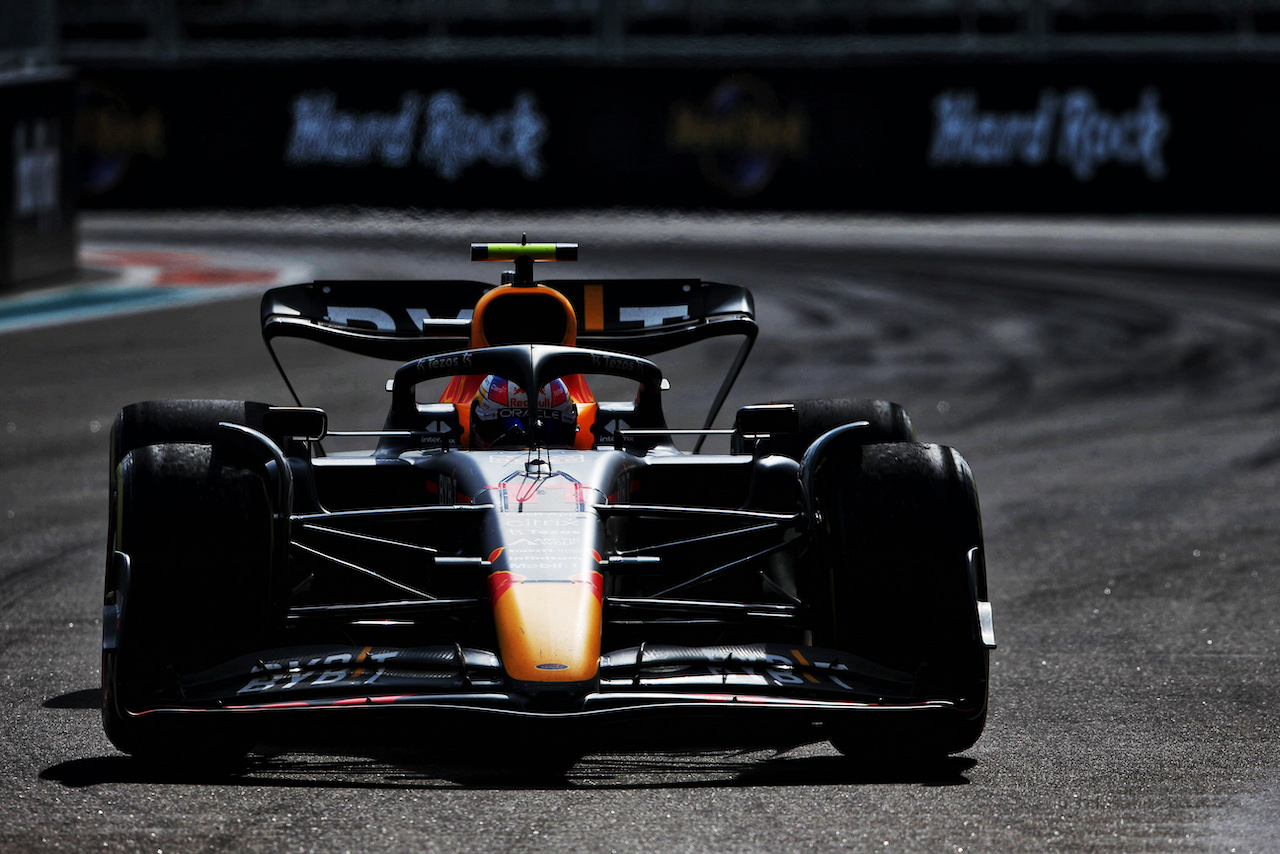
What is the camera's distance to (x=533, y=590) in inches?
205

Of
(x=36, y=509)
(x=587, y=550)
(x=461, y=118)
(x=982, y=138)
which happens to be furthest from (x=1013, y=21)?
(x=587, y=550)

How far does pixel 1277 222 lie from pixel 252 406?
2056 centimetres

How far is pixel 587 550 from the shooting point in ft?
17.8

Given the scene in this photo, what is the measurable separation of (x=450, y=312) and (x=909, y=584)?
3.22 meters

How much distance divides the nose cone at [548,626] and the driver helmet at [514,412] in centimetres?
140

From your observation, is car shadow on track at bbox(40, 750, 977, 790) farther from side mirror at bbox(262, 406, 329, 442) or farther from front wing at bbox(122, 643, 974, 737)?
side mirror at bbox(262, 406, 329, 442)

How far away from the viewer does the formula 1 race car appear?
500 centimetres

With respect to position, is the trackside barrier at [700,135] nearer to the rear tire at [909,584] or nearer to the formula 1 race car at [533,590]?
the formula 1 race car at [533,590]

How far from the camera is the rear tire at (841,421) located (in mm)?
6906

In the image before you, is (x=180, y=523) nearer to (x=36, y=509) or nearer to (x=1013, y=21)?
(x=36, y=509)

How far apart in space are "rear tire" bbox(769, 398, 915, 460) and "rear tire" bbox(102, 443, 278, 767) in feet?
7.61

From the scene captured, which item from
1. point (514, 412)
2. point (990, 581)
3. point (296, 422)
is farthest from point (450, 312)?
point (990, 581)

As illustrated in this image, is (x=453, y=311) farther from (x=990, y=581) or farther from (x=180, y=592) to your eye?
(x=180, y=592)

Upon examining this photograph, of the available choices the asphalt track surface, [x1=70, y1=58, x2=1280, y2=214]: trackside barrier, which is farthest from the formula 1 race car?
[x1=70, y1=58, x2=1280, y2=214]: trackside barrier
